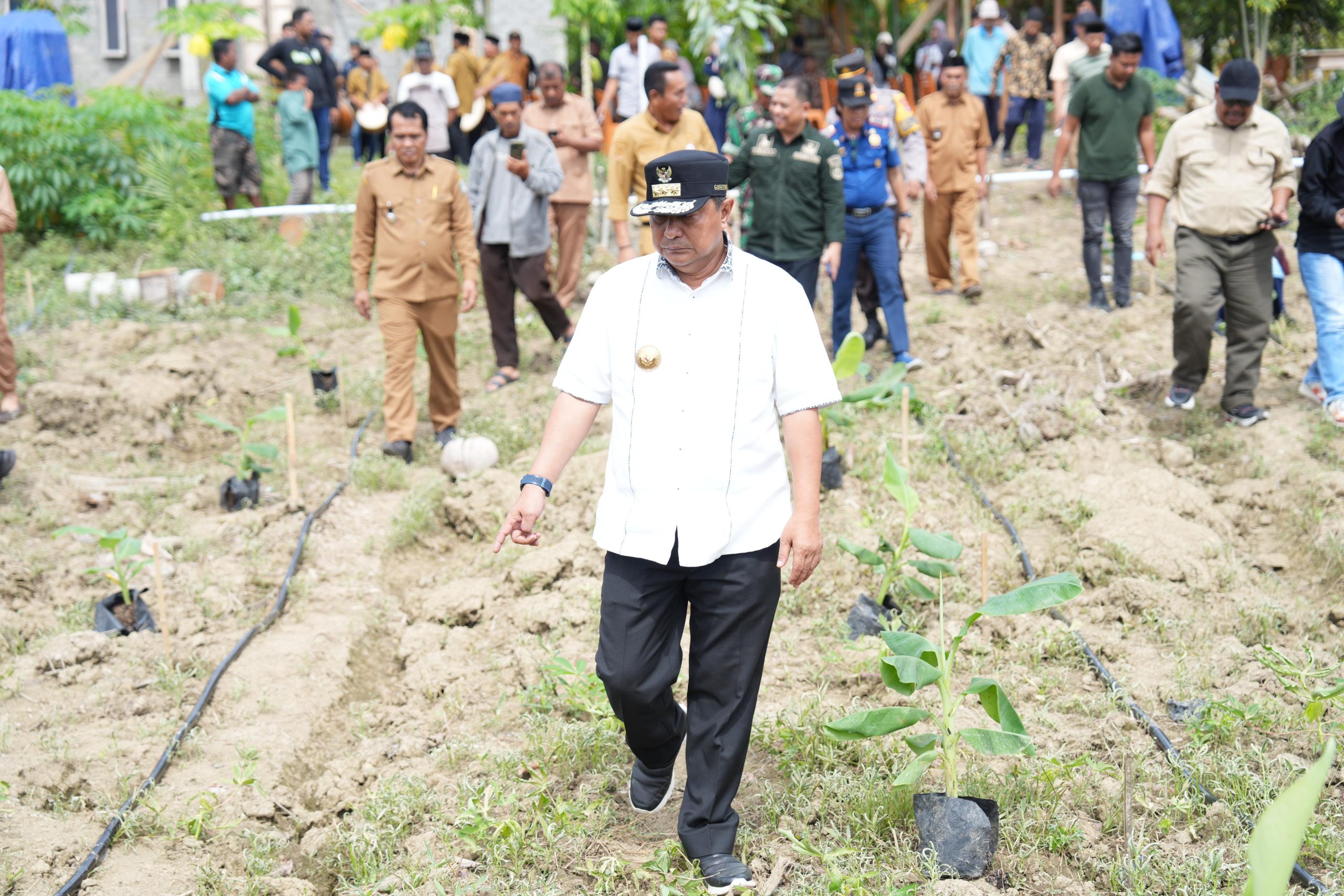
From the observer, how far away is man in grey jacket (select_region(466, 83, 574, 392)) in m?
8.45

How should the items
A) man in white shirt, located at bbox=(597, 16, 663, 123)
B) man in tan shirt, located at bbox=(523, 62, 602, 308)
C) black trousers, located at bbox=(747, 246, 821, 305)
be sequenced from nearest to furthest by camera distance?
black trousers, located at bbox=(747, 246, 821, 305) < man in tan shirt, located at bbox=(523, 62, 602, 308) < man in white shirt, located at bbox=(597, 16, 663, 123)

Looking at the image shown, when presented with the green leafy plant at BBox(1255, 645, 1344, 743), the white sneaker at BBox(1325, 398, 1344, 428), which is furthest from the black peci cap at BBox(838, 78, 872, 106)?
the green leafy plant at BBox(1255, 645, 1344, 743)

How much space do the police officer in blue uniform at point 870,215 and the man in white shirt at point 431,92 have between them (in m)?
5.87

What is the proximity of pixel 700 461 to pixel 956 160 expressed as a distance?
726 cm

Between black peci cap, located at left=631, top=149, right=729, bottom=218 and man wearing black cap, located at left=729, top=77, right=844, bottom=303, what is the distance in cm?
411

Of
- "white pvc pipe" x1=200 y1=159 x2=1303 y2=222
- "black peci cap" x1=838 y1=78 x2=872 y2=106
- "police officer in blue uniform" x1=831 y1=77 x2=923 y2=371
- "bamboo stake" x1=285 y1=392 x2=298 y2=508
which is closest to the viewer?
"bamboo stake" x1=285 y1=392 x2=298 y2=508

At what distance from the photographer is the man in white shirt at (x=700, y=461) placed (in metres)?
3.45

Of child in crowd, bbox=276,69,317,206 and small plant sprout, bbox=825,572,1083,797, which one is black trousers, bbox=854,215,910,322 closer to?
small plant sprout, bbox=825,572,1083,797

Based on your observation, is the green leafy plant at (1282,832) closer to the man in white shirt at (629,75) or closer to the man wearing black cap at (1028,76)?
the man in white shirt at (629,75)

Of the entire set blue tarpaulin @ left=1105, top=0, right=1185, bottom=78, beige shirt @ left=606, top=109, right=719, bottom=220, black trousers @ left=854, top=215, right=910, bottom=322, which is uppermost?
blue tarpaulin @ left=1105, top=0, right=1185, bottom=78

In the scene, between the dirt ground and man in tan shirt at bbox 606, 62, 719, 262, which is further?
man in tan shirt at bbox 606, 62, 719, 262

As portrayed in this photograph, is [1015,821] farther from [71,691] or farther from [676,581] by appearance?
[71,691]

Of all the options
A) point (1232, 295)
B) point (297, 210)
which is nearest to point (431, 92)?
point (297, 210)

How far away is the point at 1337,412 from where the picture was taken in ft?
23.5
